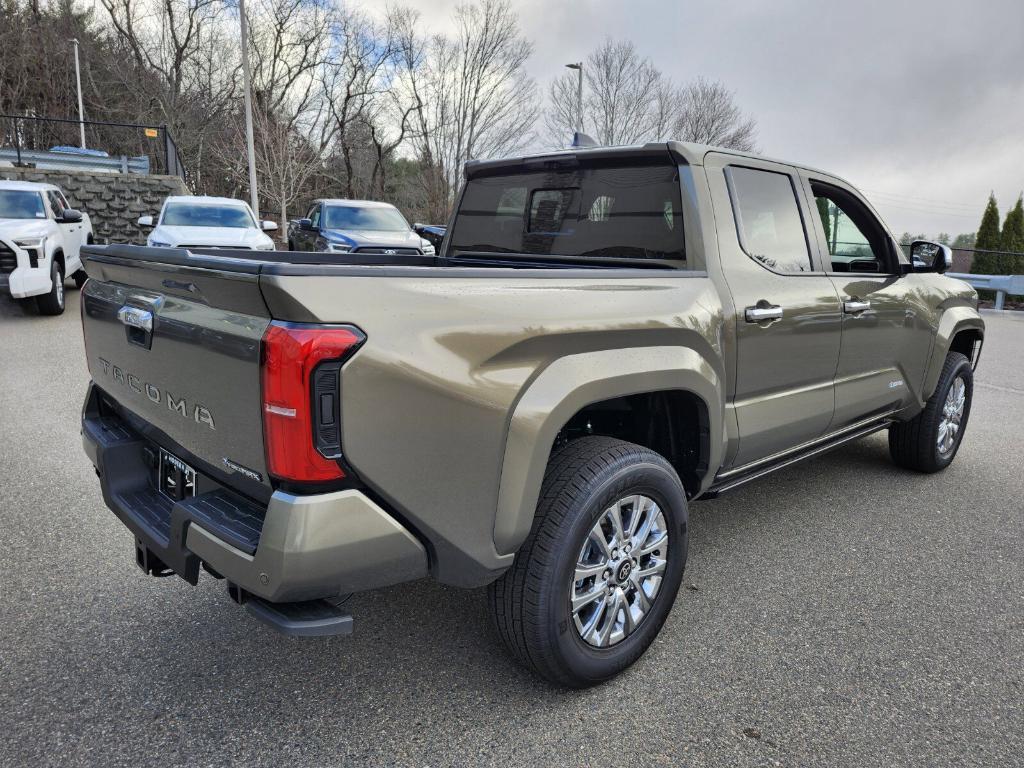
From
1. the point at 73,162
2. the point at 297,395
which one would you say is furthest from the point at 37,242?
the point at 73,162

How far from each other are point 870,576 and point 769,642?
0.88 m

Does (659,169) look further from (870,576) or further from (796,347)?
(870,576)

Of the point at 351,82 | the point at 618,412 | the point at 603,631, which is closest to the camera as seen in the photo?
the point at 603,631

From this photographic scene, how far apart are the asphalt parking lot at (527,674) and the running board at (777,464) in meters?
0.46

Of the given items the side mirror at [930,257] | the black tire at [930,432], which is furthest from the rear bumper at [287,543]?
the black tire at [930,432]

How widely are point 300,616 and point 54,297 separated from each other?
10674 millimetres

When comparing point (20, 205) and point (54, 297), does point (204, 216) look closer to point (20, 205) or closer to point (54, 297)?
point (20, 205)

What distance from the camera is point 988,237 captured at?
22.1 metres

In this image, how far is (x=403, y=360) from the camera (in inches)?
74.3

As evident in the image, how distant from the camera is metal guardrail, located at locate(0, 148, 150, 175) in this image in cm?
1875

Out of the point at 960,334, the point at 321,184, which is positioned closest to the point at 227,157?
the point at 321,184

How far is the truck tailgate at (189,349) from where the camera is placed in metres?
1.88

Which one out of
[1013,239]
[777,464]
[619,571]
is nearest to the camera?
[619,571]

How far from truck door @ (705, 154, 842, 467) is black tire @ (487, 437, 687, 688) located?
77 cm
